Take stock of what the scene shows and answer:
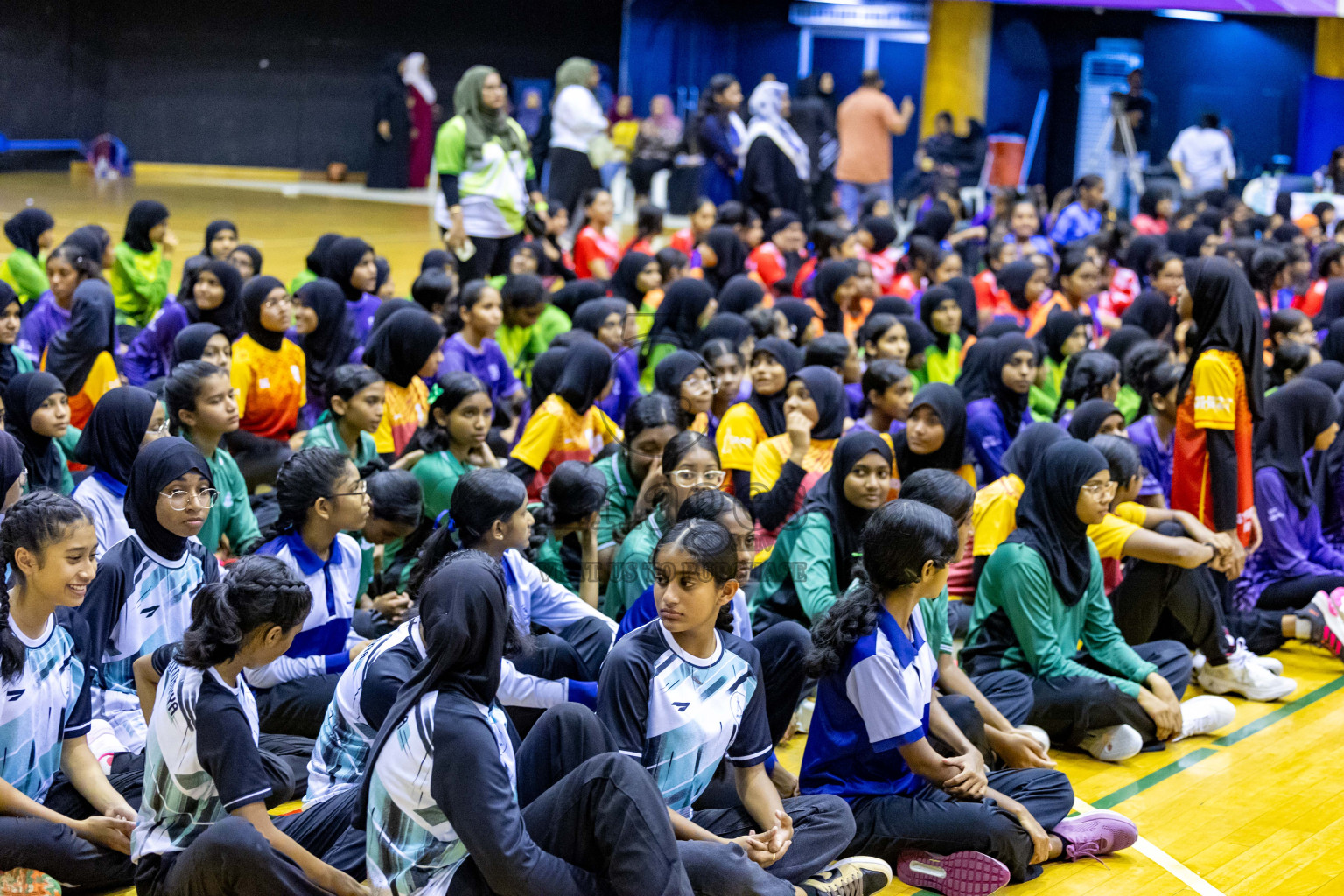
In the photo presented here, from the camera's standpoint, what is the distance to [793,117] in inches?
468

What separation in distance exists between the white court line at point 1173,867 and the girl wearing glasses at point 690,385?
192 cm

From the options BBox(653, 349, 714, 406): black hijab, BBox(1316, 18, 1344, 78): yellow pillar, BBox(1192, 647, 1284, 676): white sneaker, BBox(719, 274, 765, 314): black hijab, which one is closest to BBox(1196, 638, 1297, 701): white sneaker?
BBox(1192, 647, 1284, 676): white sneaker

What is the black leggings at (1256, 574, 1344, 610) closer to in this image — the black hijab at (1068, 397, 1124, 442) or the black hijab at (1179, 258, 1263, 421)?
the black hijab at (1179, 258, 1263, 421)

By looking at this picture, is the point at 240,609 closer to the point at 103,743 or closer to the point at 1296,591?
Answer: the point at 103,743

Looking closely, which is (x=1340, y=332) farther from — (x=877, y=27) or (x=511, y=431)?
(x=877, y=27)

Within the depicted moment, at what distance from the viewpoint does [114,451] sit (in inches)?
133

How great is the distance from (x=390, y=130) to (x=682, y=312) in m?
9.77

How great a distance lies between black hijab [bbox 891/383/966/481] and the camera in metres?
4.20

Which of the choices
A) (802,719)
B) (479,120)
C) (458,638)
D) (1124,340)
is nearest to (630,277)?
(479,120)

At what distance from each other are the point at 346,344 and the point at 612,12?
11119 millimetres

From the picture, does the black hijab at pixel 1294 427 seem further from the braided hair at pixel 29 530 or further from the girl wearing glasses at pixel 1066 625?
the braided hair at pixel 29 530

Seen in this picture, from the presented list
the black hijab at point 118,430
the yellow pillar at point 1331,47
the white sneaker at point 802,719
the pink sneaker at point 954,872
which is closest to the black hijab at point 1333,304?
the white sneaker at point 802,719

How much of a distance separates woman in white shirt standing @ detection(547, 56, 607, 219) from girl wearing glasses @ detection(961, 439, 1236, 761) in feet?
23.3

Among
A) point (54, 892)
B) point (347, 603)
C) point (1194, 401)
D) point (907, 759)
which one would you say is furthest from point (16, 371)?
point (1194, 401)
